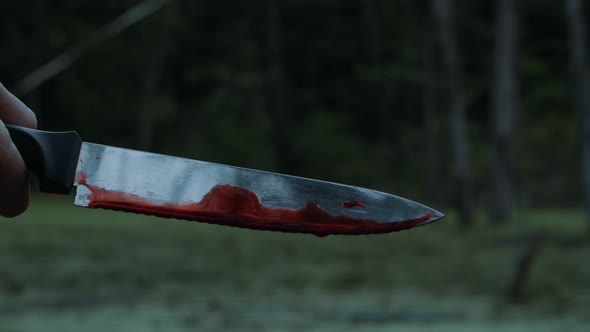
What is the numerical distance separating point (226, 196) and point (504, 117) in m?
9.04

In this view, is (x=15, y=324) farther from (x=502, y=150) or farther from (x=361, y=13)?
(x=361, y=13)

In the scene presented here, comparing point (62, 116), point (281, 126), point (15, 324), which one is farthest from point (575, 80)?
point (62, 116)

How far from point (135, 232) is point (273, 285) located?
3505mm

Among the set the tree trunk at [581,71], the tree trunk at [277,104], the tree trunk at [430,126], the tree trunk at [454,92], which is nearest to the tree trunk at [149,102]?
the tree trunk at [277,104]

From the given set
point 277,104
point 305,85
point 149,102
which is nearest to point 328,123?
point 277,104

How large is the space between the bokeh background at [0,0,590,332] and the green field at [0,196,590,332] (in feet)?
0.11

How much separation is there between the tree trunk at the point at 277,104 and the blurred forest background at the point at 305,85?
3cm

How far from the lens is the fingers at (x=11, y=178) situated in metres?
0.96

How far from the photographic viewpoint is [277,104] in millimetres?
15812

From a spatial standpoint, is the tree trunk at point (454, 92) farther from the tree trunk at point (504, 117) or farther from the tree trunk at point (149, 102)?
the tree trunk at point (149, 102)

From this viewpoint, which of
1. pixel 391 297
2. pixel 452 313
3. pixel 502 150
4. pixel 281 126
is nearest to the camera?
pixel 452 313

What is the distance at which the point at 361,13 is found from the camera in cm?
1897

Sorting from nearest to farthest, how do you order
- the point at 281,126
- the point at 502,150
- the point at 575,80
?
the point at 575,80
the point at 502,150
the point at 281,126

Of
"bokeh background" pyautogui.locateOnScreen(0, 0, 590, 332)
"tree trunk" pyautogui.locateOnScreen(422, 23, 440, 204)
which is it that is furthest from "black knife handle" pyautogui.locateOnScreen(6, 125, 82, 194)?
"tree trunk" pyautogui.locateOnScreen(422, 23, 440, 204)
